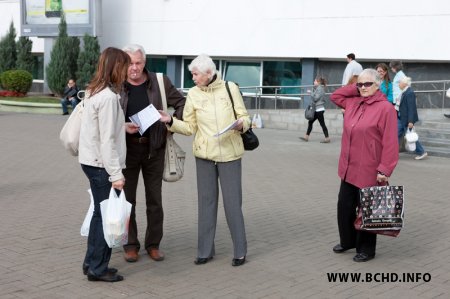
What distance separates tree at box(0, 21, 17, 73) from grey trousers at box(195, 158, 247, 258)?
25187mm

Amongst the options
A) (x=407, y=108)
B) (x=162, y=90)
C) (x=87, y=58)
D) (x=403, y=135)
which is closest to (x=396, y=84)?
(x=407, y=108)

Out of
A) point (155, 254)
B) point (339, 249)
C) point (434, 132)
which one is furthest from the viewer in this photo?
point (434, 132)

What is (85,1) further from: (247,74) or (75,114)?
(75,114)

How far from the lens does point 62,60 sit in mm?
25375

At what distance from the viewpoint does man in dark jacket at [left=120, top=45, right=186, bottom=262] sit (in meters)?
5.57

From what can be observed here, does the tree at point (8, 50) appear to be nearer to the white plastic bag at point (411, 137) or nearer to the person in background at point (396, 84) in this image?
the person in background at point (396, 84)

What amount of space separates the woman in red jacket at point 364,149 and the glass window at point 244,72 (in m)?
18.2

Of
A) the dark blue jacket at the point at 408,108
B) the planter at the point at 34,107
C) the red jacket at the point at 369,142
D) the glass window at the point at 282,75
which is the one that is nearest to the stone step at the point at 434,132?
the dark blue jacket at the point at 408,108

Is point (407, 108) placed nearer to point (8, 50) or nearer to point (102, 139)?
point (102, 139)

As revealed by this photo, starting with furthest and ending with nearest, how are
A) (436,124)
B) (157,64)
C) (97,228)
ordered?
(157,64)
(436,124)
(97,228)

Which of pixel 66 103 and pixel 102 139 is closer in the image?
pixel 102 139

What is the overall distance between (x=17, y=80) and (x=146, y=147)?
21.6 meters

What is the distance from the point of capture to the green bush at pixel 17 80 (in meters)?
25.8

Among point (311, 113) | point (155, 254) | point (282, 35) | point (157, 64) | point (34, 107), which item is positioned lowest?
point (34, 107)
